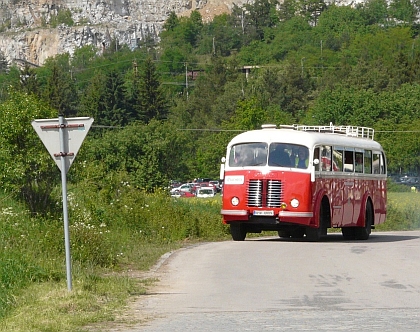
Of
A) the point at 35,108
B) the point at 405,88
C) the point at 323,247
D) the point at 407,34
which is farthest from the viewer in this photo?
the point at 407,34

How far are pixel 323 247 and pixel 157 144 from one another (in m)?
75.8

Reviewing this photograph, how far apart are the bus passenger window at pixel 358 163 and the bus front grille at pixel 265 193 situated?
394 centimetres

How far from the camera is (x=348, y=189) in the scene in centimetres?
3017

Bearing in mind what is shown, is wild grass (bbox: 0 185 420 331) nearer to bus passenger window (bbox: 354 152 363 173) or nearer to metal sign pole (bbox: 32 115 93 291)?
metal sign pole (bbox: 32 115 93 291)

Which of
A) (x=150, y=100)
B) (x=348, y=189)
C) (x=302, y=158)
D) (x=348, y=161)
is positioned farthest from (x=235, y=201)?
(x=150, y=100)

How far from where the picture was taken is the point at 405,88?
125 m

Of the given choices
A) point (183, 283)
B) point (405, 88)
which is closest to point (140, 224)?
point (183, 283)

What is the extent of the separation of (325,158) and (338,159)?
1009 millimetres

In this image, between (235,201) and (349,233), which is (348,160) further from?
(235,201)

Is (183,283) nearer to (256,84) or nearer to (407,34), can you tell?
(256,84)

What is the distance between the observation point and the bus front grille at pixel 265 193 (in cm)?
2784

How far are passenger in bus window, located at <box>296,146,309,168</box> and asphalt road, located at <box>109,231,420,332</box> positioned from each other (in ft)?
13.2

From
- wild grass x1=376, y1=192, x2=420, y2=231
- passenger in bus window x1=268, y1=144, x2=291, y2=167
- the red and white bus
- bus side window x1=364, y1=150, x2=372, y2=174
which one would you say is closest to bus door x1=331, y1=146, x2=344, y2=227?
the red and white bus

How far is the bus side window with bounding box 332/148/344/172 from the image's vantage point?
97.6ft
